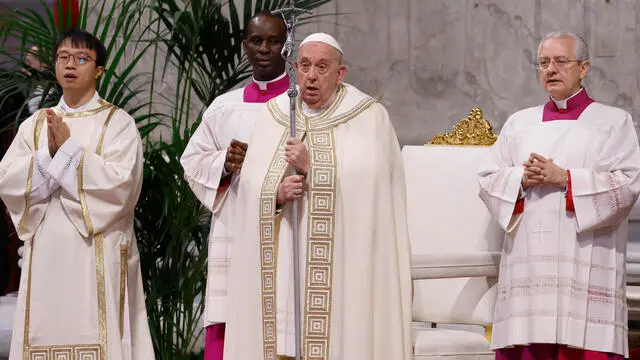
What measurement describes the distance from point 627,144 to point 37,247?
9.50 ft

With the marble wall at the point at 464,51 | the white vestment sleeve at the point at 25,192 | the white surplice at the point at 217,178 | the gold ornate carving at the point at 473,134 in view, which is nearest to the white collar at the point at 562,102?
the gold ornate carving at the point at 473,134

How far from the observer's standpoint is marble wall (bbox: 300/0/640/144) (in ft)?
26.7

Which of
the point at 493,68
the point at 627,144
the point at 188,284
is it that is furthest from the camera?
the point at 493,68

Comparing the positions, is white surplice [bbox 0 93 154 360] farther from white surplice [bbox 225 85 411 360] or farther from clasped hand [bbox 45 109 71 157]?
white surplice [bbox 225 85 411 360]

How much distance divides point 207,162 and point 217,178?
0.13 meters

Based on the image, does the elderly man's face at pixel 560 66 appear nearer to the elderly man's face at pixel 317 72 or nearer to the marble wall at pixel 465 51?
the elderly man's face at pixel 317 72

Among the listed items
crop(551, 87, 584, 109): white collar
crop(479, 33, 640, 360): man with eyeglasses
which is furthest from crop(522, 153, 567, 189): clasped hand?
crop(551, 87, 584, 109): white collar

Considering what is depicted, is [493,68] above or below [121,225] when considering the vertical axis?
above

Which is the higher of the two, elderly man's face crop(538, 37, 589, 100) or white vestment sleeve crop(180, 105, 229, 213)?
elderly man's face crop(538, 37, 589, 100)

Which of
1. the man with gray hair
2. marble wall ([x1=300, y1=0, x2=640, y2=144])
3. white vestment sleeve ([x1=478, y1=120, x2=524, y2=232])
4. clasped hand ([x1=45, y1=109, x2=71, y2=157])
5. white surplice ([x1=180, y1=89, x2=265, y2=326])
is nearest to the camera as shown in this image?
the man with gray hair

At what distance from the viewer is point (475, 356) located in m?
6.12

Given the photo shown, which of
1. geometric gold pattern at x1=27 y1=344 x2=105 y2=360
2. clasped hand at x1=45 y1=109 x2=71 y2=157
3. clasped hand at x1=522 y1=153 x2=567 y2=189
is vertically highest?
clasped hand at x1=45 y1=109 x2=71 y2=157

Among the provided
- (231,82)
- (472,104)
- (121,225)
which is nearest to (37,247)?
(121,225)

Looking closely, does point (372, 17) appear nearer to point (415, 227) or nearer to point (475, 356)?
point (415, 227)
